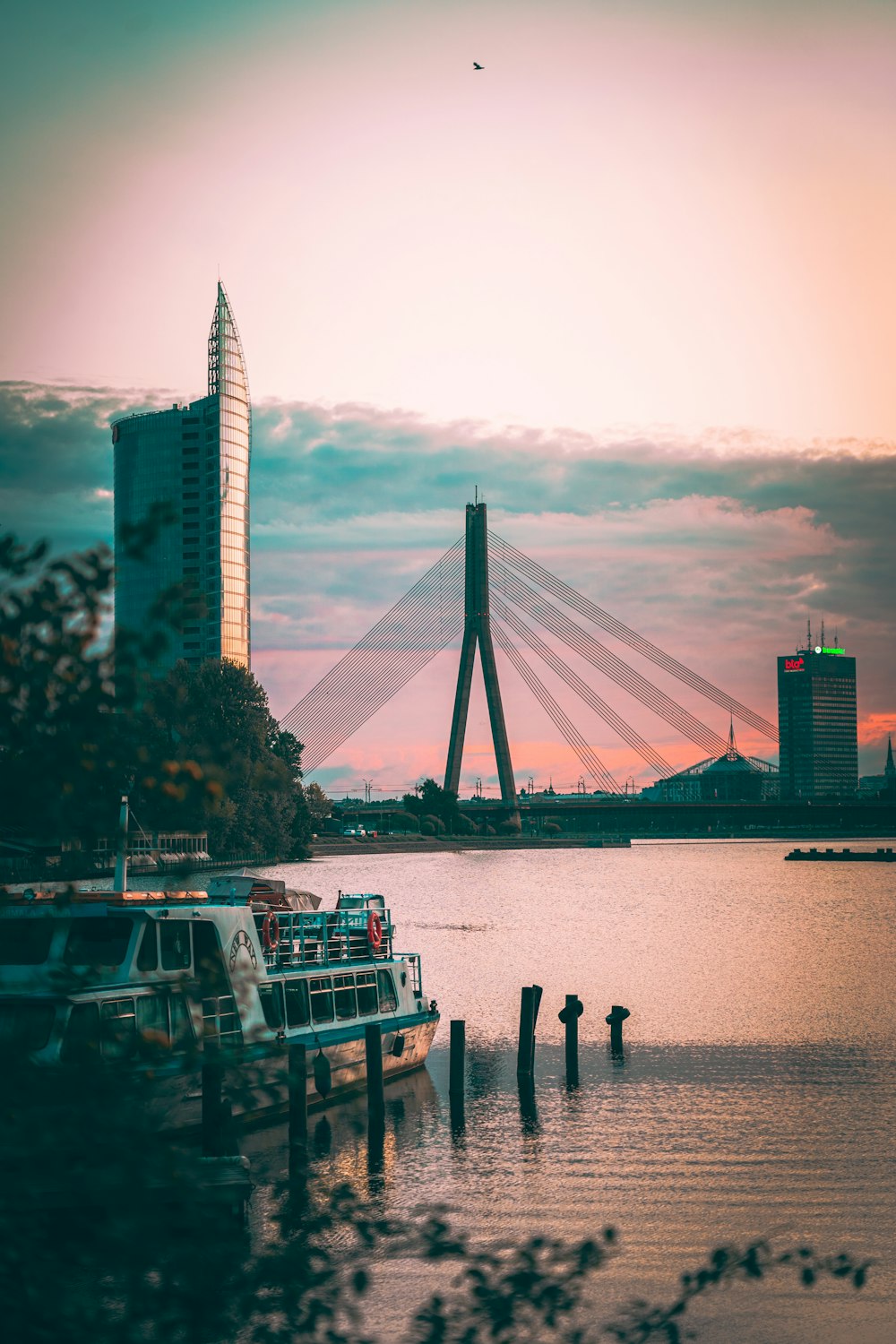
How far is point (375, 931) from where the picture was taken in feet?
102

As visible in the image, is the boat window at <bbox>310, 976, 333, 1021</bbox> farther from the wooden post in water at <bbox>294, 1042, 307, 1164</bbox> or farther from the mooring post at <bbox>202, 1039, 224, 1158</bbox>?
the mooring post at <bbox>202, 1039, 224, 1158</bbox>

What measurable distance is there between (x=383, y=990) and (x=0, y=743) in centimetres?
2567

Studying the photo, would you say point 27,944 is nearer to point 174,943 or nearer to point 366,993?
point 174,943

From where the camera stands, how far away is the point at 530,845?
17688 cm

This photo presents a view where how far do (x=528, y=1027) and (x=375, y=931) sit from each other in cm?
406

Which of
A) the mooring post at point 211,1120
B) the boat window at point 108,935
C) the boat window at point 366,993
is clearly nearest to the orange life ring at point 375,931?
the boat window at point 366,993

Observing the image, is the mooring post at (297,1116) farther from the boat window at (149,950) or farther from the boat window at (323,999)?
the boat window at (323,999)

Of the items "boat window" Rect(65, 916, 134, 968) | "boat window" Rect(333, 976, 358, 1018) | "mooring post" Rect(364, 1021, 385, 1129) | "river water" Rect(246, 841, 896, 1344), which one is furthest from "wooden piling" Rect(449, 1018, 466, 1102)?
"boat window" Rect(65, 916, 134, 968)

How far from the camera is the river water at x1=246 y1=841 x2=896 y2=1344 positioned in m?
19.7

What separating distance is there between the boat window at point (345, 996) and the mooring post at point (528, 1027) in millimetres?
Answer: 3487

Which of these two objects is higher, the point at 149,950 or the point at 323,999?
the point at 149,950

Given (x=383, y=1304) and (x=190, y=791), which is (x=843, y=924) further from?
(x=190, y=791)

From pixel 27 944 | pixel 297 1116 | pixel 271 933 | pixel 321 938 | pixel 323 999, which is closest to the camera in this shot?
pixel 27 944

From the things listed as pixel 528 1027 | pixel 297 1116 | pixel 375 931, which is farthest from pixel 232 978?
pixel 375 931
